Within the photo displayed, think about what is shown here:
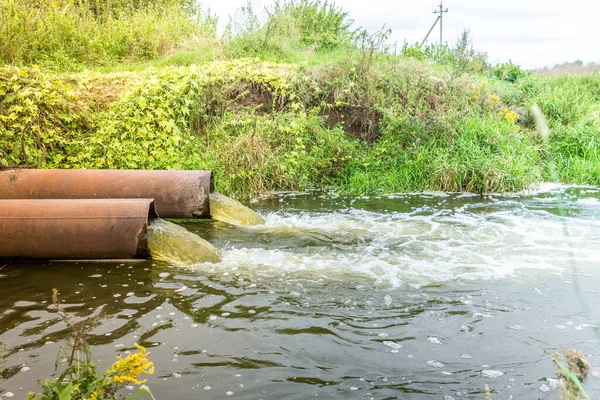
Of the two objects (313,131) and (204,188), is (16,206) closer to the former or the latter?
(204,188)

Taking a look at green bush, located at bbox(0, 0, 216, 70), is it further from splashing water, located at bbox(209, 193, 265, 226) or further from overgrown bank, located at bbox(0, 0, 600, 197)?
splashing water, located at bbox(209, 193, 265, 226)

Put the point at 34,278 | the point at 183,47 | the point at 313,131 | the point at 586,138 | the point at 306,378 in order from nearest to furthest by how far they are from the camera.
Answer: the point at 306,378 → the point at 34,278 → the point at 313,131 → the point at 586,138 → the point at 183,47

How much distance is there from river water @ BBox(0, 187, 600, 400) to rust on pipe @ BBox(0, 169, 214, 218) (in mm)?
515

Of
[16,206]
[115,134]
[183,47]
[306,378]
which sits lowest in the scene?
[306,378]

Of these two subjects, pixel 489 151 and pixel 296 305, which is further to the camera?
pixel 489 151

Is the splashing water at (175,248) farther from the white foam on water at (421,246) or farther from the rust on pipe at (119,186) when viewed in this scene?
the rust on pipe at (119,186)

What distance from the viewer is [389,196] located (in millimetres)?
9227

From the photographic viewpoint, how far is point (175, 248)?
573cm

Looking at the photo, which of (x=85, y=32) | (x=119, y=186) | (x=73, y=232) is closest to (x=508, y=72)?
(x=85, y=32)

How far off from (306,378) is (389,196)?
621cm

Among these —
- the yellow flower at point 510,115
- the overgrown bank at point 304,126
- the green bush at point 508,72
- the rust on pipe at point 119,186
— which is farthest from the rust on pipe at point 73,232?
the green bush at point 508,72

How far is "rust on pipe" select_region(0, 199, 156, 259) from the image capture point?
541 cm

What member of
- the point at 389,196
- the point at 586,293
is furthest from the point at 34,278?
the point at 389,196

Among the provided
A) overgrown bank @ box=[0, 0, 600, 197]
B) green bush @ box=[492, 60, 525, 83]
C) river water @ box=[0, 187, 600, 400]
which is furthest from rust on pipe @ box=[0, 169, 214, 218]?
green bush @ box=[492, 60, 525, 83]
